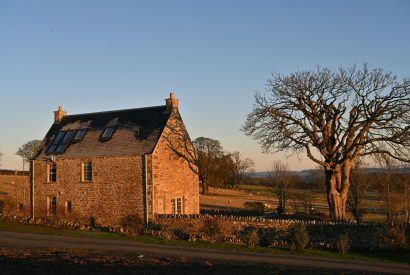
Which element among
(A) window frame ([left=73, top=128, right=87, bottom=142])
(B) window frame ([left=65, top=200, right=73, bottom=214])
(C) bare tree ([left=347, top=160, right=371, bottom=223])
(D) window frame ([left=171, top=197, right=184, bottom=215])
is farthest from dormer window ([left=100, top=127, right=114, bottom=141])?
(C) bare tree ([left=347, top=160, right=371, bottom=223])

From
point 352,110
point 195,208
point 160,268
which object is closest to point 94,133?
point 195,208

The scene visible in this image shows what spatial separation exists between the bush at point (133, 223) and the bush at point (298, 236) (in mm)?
9452

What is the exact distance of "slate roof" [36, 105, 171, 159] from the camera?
3073 centimetres

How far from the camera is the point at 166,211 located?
98.7 feet

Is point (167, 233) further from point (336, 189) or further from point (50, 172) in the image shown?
point (50, 172)

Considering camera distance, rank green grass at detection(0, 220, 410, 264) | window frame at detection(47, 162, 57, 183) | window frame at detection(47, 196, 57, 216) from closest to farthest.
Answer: green grass at detection(0, 220, 410, 264) < window frame at detection(47, 196, 57, 216) < window frame at detection(47, 162, 57, 183)

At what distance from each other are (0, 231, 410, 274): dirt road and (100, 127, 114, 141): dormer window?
1015 centimetres

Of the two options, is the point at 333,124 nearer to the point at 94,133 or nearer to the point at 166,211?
the point at 166,211

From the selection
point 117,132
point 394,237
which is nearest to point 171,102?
point 117,132

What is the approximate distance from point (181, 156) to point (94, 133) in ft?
23.4

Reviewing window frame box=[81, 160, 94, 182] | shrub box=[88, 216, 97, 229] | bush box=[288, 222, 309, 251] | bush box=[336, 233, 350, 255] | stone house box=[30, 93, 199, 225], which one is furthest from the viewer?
window frame box=[81, 160, 94, 182]

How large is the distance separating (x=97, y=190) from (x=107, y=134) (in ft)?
14.6

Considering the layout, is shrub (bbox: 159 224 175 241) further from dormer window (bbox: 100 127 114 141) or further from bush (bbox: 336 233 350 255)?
dormer window (bbox: 100 127 114 141)

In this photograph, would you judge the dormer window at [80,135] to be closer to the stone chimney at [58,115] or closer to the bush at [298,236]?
the stone chimney at [58,115]
